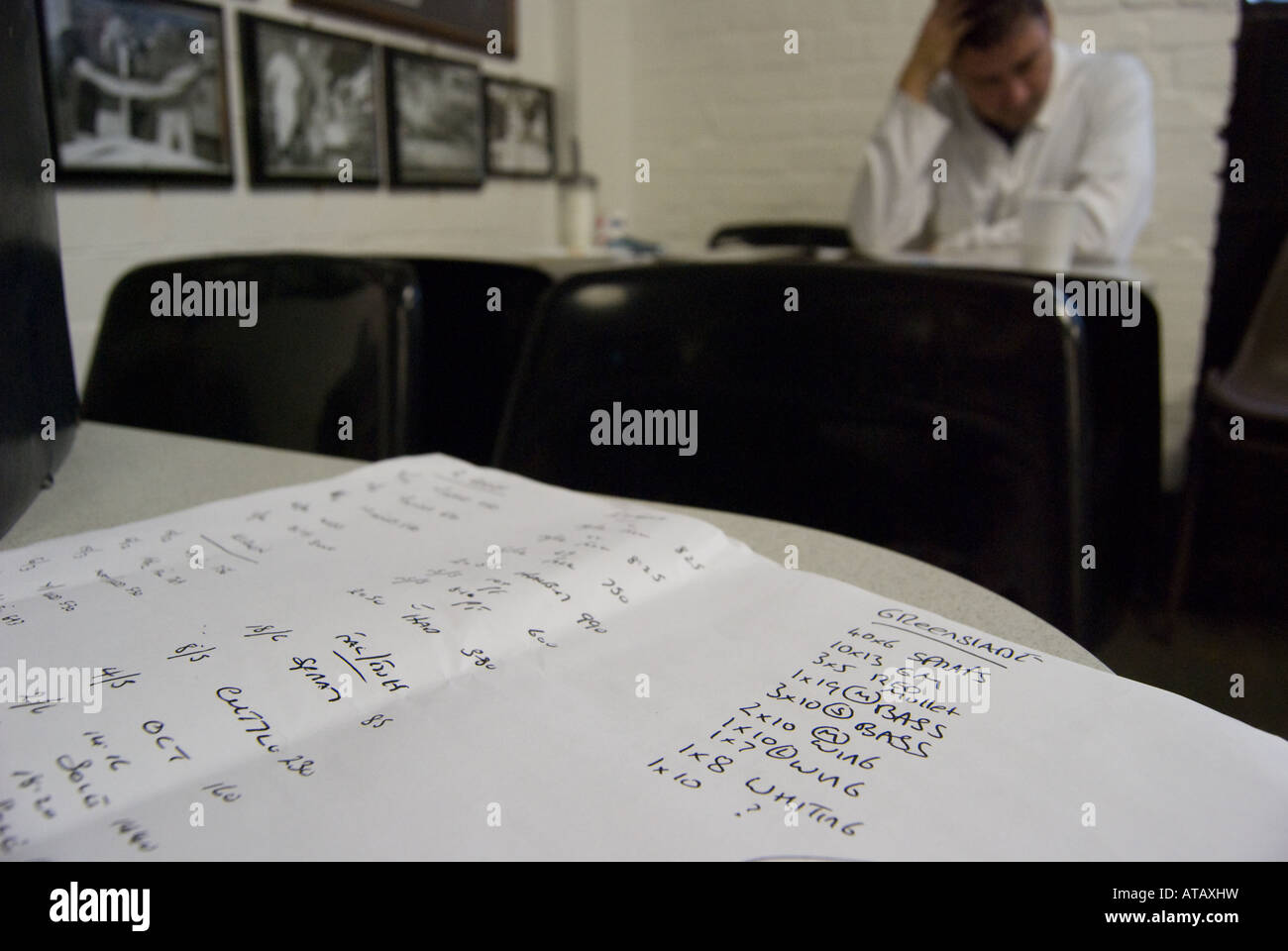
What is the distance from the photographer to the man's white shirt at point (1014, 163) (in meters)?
2.29

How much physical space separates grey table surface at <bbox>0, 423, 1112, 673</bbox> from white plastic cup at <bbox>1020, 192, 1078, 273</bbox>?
1193 mm

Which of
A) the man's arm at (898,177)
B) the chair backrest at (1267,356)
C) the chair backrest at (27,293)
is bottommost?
the chair backrest at (1267,356)

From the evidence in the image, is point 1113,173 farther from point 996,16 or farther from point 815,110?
point 815,110

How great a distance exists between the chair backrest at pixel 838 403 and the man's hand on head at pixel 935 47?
6.92ft

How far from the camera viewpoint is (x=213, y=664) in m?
0.27

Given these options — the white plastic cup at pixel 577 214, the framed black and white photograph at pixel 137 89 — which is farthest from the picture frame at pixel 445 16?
the white plastic cup at pixel 577 214

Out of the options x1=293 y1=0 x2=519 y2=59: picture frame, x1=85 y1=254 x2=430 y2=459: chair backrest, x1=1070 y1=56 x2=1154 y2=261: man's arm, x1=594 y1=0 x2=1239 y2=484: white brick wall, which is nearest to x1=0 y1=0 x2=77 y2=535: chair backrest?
x1=85 y1=254 x2=430 y2=459: chair backrest

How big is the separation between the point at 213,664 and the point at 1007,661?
0.24 metres

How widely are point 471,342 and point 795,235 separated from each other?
6.09 ft

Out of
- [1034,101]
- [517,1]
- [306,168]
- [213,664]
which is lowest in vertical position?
[213,664]

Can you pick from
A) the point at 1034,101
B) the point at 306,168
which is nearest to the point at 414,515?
the point at 306,168

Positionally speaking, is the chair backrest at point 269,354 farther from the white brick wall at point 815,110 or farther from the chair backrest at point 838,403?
the white brick wall at point 815,110

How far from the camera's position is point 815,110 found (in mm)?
3088

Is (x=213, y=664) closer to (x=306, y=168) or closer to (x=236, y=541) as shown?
(x=236, y=541)
